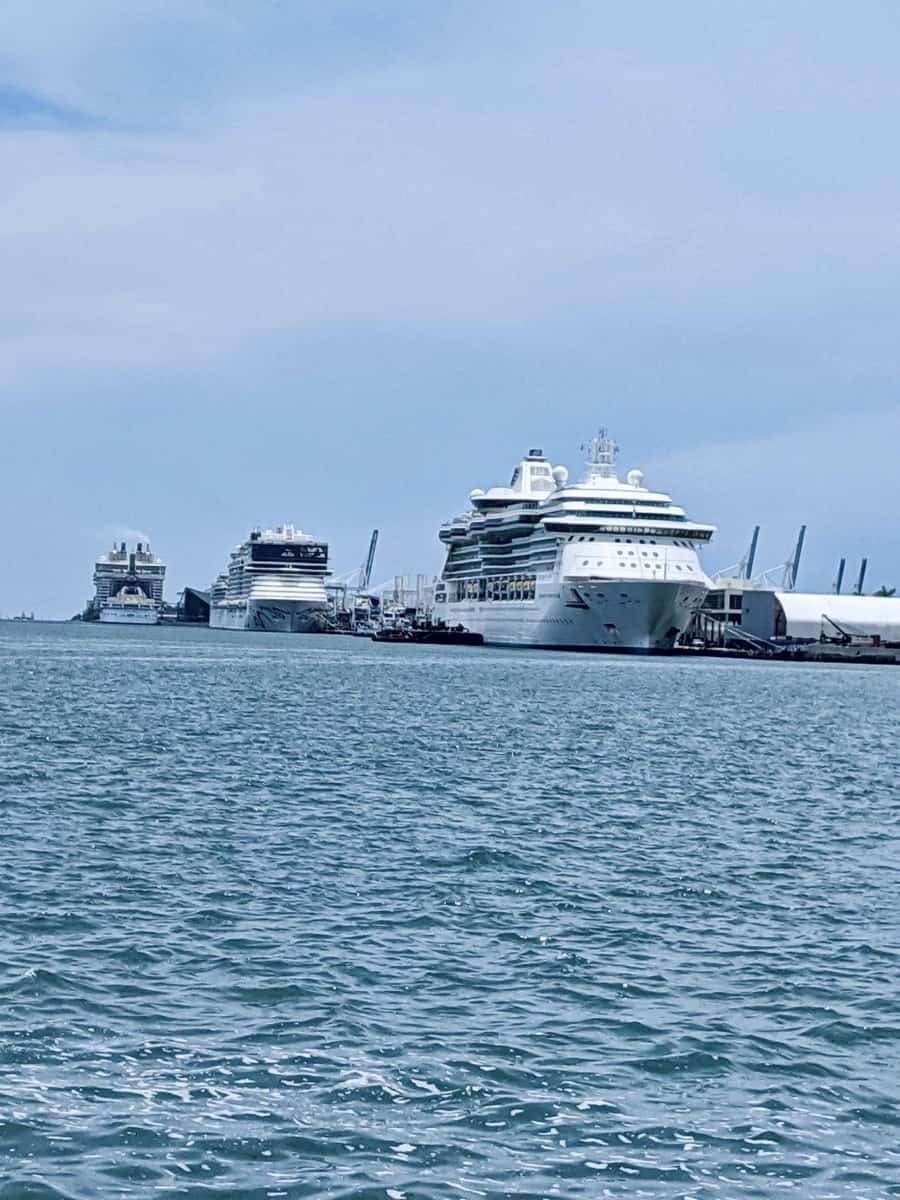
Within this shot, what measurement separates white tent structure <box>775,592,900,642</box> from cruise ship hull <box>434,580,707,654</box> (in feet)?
82.6

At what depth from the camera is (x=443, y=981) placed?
48.6 feet

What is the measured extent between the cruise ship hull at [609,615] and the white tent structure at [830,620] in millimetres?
25162

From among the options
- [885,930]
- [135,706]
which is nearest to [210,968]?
[885,930]

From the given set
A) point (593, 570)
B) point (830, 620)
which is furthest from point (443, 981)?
point (830, 620)

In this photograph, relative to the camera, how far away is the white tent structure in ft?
482

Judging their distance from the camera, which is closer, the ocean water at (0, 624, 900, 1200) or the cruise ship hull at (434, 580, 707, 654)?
the ocean water at (0, 624, 900, 1200)

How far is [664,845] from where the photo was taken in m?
23.5

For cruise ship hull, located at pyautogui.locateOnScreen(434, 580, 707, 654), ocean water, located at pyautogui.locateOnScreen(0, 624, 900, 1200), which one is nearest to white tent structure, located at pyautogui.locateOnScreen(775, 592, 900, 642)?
cruise ship hull, located at pyautogui.locateOnScreen(434, 580, 707, 654)

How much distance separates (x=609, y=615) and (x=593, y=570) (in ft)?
11.0

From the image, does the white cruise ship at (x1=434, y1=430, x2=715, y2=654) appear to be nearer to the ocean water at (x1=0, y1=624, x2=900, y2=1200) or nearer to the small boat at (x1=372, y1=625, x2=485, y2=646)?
the small boat at (x1=372, y1=625, x2=485, y2=646)

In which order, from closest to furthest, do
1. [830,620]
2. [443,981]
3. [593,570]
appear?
[443,981]
[593,570]
[830,620]

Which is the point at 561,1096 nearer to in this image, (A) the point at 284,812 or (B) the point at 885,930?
(B) the point at 885,930

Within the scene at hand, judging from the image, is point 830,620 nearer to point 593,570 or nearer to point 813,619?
point 813,619

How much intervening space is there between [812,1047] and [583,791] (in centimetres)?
1729
